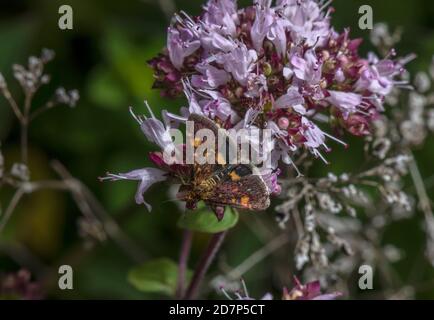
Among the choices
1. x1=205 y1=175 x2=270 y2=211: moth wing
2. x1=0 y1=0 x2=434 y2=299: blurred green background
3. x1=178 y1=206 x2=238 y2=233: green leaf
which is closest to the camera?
x1=205 y1=175 x2=270 y2=211: moth wing

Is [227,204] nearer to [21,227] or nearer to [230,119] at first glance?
[230,119]

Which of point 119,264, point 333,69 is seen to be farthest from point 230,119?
point 119,264

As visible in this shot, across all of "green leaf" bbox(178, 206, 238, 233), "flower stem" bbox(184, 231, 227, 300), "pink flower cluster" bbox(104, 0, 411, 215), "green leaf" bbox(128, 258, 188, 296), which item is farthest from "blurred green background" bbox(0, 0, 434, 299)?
"pink flower cluster" bbox(104, 0, 411, 215)

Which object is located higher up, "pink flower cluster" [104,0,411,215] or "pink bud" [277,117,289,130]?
"pink flower cluster" [104,0,411,215]

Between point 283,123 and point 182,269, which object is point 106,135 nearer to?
point 182,269

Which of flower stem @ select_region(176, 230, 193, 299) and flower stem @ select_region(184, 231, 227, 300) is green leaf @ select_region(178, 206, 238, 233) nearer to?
flower stem @ select_region(184, 231, 227, 300)
